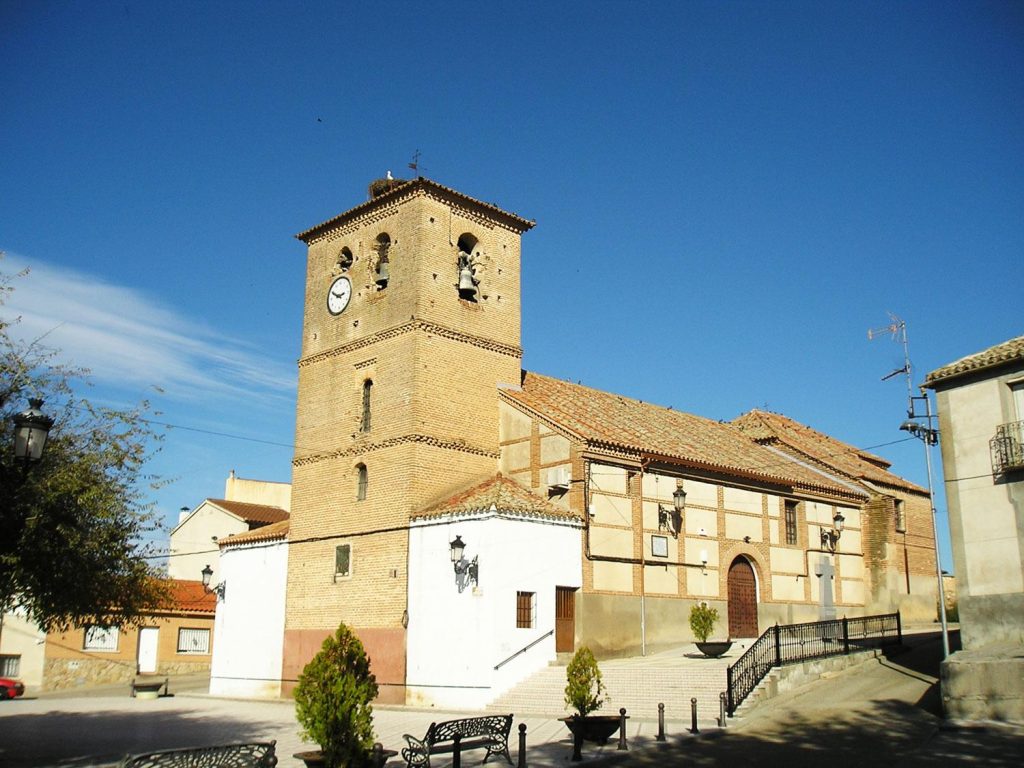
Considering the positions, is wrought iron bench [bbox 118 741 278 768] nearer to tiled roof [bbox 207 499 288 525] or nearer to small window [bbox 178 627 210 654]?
small window [bbox 178 627 210 654]

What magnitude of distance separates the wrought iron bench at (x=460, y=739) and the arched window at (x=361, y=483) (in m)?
11.7

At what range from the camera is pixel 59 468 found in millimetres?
15383

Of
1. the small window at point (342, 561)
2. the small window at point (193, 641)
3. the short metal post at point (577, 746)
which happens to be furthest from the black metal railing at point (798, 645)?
the small window at point (193, 641)

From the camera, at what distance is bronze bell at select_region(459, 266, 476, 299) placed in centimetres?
2755

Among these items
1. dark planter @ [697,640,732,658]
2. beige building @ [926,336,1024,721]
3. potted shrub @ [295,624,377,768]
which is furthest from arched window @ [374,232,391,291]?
potted shrub @ [295,624,377,768]

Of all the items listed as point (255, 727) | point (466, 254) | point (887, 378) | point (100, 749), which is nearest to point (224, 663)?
point (255, 727)

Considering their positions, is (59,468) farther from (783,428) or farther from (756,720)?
(783,428)

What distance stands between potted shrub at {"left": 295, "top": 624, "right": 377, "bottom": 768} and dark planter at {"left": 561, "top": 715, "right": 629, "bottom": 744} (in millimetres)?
4088

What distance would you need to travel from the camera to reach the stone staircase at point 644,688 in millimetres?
19094

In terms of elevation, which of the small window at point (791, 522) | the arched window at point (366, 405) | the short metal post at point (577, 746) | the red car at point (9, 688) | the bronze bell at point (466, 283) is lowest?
the red car at point (9, 688)

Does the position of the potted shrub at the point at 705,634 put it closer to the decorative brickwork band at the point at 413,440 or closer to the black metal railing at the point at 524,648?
the black metal railing at the point at 524,648

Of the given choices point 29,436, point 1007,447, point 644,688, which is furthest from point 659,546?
point 29,436

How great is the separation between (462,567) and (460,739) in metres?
8.92

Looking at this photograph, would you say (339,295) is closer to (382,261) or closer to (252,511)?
(382,261)
